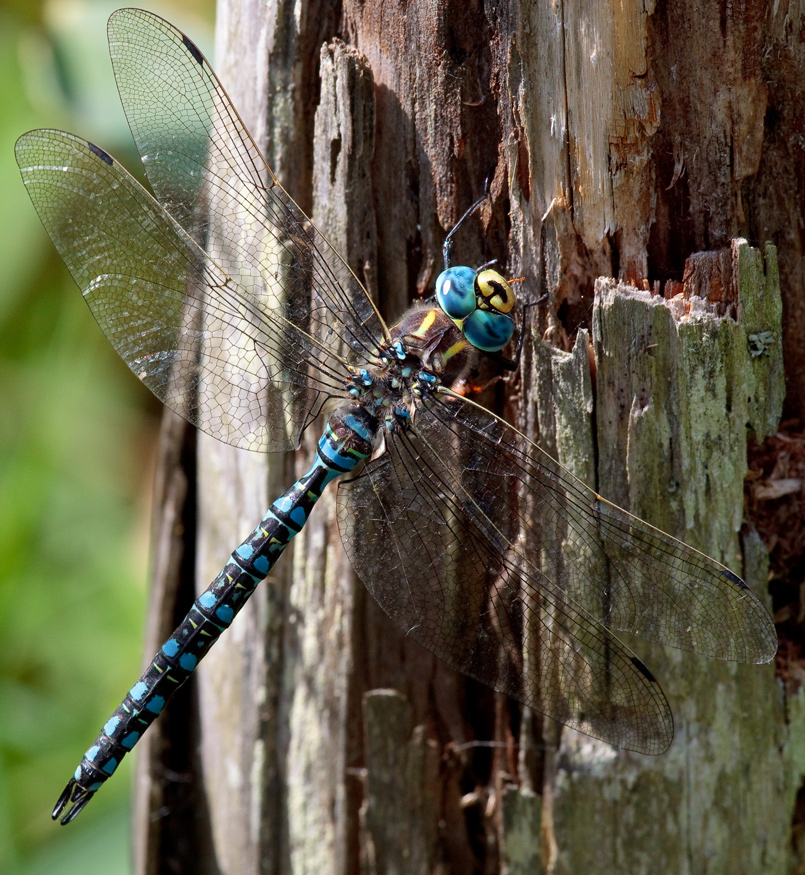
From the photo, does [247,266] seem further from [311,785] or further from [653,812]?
[653,812]

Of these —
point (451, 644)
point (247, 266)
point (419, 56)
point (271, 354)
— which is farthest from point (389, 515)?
point (419, 56)

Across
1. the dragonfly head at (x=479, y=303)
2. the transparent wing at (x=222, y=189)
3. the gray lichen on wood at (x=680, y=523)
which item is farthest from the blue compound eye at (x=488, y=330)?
the transparent wing at (x=222, y=189)

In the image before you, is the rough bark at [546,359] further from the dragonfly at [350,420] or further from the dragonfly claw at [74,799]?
the dragonfly claw at [74,799]

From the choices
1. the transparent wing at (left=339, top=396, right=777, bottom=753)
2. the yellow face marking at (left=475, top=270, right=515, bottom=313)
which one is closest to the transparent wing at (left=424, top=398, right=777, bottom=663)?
the transparent wing at (left=339, top=396, right=777, bottom=753)

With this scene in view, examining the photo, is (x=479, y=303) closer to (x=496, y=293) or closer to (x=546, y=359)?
(x=496, y=293)

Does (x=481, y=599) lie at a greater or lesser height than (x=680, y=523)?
lesser

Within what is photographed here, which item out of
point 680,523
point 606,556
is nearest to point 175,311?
point 606,556

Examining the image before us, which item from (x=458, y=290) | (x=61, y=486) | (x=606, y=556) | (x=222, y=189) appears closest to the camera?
(x=606, y=556)
